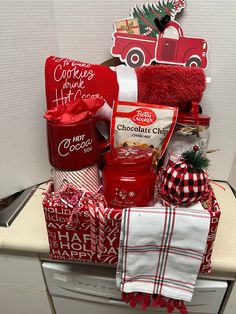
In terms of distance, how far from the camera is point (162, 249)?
527mm

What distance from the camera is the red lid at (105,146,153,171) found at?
20.6 inches

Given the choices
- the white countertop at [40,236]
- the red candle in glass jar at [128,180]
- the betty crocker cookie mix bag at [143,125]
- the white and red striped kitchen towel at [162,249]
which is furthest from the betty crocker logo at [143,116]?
the white countertop at [40,236]

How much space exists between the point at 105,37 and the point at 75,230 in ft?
1.82

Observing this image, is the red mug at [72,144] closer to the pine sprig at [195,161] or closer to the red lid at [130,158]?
the red lid at [130,158]

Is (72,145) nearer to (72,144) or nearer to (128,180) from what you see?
(72,144)

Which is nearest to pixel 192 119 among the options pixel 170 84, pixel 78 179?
pixel 170 84

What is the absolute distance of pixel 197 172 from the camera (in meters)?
0.53

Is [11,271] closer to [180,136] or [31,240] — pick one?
[31,240]

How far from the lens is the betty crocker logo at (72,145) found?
1.77 ft

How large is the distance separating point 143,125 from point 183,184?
187 mm

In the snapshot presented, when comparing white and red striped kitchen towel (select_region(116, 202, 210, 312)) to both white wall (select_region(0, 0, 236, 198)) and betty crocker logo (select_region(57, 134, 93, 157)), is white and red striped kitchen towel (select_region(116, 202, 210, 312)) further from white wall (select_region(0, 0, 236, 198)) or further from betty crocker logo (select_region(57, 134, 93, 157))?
white wall (select_region(0, 0, 236, 198))

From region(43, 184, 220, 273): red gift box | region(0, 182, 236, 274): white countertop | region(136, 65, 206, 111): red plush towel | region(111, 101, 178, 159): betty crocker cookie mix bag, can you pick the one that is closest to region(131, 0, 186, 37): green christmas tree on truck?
region(136, 65, 206, 111): red plush towel

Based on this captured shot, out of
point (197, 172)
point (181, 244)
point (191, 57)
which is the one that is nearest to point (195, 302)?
point (181, 244)

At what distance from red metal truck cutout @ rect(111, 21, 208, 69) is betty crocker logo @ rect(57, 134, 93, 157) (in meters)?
0.30
